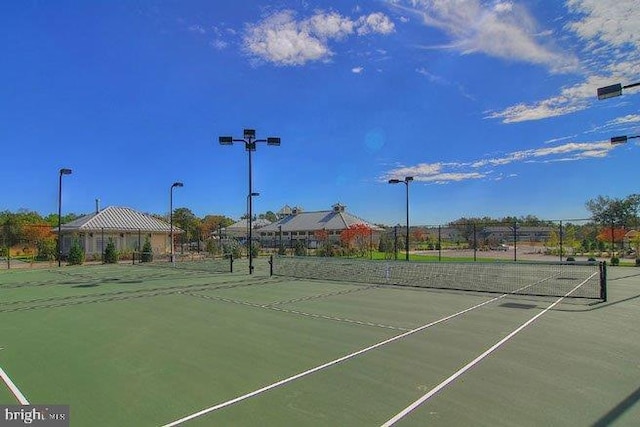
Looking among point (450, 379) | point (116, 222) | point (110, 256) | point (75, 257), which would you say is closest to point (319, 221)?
point (116, 222)

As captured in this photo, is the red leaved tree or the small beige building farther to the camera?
the red leaved tree

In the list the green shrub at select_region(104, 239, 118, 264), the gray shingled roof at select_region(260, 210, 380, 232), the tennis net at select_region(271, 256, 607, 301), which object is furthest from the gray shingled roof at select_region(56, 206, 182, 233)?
the gray shingled roof at select_region(260, 210, 380, 232)

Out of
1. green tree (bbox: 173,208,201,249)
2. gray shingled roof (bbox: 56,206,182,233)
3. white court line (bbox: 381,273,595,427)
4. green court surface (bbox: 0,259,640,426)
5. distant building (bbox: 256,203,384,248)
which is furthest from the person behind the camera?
green tree (bbox: 173,208,201,249)

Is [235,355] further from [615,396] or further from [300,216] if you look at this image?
[300,216]

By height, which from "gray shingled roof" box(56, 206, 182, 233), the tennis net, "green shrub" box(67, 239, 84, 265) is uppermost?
"gray shingled roof" box(56, 206, 182, 233)

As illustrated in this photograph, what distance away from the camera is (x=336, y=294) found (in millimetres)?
13742

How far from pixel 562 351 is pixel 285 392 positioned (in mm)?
4599

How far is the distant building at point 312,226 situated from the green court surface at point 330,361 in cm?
4373

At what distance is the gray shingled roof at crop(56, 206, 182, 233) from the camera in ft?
121

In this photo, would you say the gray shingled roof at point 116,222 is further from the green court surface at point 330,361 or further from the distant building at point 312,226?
the green court surface at point 330,361

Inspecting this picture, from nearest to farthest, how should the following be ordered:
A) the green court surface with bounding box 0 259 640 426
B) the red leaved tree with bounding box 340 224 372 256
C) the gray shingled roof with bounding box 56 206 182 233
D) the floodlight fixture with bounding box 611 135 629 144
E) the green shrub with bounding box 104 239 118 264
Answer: the green court surface with bounding box 0 259 640 426
the floodlight fixture with bounding box 611 135 629 144
the green shrub with bounding box 104 239 118 264
the gray shingled roof with bounding box 56 206 182 233
the red leaved tree with bounding box 340 224 372 256

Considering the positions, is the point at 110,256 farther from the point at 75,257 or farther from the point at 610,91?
the point at 610,91

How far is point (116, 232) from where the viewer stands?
125 ft

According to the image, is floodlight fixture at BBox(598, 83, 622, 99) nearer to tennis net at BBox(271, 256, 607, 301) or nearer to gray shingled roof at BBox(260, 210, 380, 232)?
tennis net at BBox(271, 256, 607, 301)
